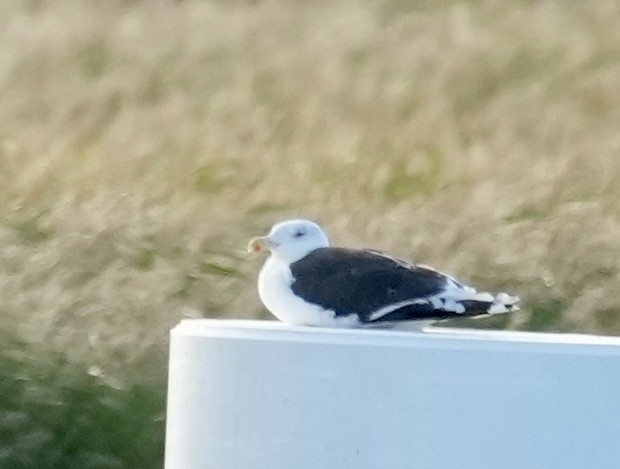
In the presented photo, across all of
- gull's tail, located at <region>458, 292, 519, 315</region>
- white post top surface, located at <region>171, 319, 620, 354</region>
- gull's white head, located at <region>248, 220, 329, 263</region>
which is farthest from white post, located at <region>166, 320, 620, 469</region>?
gull's white head, located at <region>248, 220, 329, 263</region>

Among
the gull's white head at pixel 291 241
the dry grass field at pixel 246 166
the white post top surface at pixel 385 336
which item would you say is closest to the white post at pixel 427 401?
the white post top surface at pixel 385 336

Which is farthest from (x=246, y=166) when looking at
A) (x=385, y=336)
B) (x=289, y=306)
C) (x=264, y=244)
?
(x=385, y=336)

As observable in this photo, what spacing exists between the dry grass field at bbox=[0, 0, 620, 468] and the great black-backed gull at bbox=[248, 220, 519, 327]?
5.62 ft

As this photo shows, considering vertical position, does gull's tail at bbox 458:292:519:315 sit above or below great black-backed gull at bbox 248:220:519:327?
below

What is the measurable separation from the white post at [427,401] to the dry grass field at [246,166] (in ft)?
6.66

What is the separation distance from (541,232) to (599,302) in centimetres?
55

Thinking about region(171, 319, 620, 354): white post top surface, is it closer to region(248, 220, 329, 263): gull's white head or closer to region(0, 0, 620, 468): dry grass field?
region(248, 220, 329, 263): gull's white head

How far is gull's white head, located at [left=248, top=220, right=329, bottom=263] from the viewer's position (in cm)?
421

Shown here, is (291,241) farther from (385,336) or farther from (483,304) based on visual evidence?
(385,336)

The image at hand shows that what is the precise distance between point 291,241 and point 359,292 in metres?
0.25

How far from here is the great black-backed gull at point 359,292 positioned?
13.1ft

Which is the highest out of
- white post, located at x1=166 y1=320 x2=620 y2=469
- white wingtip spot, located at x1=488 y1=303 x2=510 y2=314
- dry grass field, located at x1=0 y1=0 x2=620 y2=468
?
dry grass field, located at x1=0 y1=0 x2=620 y2=468

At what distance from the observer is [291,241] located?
13.9ft

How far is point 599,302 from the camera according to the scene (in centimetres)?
634
